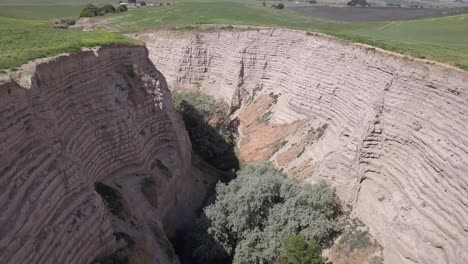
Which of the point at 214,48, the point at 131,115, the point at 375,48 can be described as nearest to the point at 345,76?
the point at 375,48

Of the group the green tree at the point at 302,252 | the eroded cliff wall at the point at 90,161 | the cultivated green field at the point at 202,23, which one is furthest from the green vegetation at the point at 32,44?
the green tree at the point at 302,252

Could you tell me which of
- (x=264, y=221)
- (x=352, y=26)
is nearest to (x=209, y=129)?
(x=264, y=221)

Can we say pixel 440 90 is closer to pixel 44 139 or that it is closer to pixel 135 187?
pixel 135 187

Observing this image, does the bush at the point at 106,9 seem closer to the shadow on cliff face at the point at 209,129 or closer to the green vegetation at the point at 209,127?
the green vegetation at the point at 209,127

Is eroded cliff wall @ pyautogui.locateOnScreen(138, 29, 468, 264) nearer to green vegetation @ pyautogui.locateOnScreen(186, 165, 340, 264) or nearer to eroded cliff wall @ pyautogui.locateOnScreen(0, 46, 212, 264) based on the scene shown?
green vegetation @ pyautogui.locateOnScreen(186, 165, 340, 264)

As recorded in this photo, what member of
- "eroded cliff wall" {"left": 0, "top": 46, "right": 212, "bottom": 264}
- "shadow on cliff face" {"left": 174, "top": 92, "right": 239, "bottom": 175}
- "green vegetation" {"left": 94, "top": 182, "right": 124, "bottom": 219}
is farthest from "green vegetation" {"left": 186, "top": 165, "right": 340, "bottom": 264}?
"shadow on cliff face" {"left": 174, "top": 92, "right": 239, "bottom": 175}

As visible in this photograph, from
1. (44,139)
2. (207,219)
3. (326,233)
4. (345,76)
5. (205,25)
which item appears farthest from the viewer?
(205,25)
